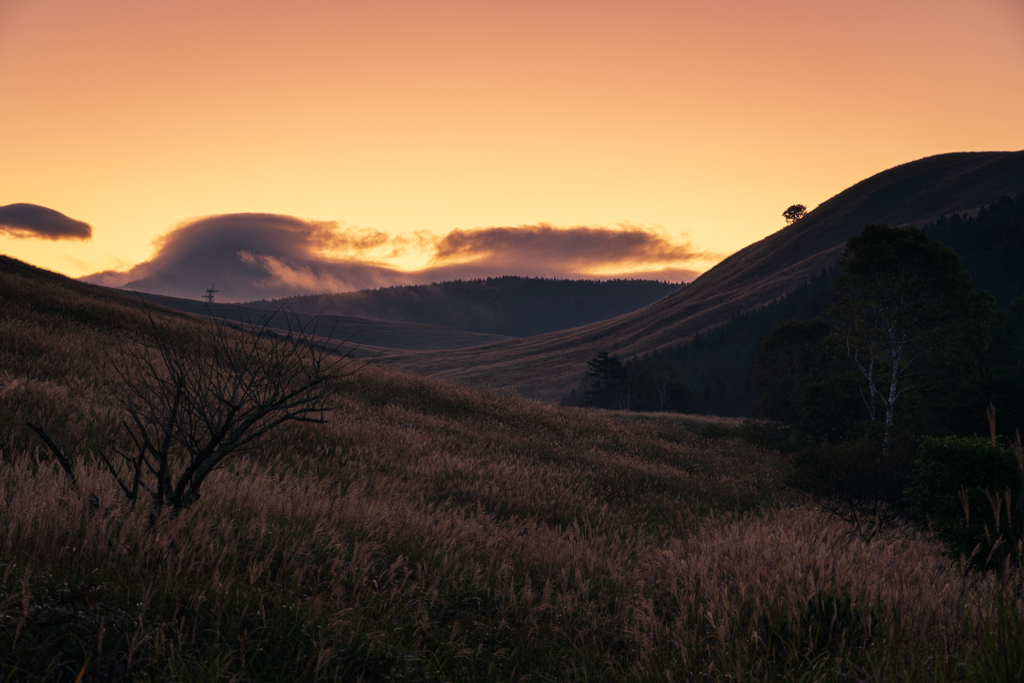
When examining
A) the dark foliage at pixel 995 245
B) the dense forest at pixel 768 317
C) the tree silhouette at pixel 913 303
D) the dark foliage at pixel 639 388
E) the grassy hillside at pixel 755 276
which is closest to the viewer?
the tree silhouette at pixel 913 303

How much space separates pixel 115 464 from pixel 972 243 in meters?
130

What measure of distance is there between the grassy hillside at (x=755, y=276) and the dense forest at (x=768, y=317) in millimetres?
14527

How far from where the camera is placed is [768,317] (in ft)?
365

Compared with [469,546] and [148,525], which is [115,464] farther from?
[469,546]

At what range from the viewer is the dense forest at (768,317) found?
90.7 m

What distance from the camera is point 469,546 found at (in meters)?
6.15

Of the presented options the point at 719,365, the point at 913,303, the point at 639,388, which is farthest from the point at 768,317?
the point at 913,303

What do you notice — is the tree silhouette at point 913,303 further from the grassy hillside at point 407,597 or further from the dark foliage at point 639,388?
the dark foliage at point 639,388

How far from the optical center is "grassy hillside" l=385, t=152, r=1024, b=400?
134 m

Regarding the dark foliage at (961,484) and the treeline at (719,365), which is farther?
the treeline at (719,365)

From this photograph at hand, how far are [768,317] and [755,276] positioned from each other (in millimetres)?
49780

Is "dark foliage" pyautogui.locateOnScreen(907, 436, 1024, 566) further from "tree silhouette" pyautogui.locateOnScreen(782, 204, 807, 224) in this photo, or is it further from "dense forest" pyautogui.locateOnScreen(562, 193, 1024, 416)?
"tree silhouette" pyautogui.locateOnScreen(782, 204, 807, 224)

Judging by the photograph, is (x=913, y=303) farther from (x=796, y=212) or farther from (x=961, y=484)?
(x=796, y=212)

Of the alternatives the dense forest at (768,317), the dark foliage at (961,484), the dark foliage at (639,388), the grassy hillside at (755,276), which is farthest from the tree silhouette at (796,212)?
the dark foliage at (961,484)
